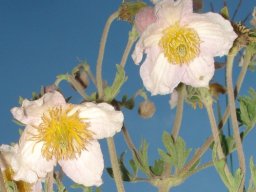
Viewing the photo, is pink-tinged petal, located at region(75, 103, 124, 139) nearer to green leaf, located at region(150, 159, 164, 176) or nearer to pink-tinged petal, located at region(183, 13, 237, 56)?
green leaf, located at region(150, 159, 164, 176)

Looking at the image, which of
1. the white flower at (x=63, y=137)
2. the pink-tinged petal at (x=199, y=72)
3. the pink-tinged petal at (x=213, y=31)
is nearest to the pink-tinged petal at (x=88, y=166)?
the white flower at (x=63, y=137)

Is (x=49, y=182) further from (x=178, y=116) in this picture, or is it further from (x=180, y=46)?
(x=180, y=46)

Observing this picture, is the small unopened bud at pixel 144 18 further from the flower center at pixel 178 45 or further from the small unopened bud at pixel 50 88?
the small unopened bud at pixel 50 88

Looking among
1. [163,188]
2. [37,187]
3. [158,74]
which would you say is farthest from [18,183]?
[158,74]

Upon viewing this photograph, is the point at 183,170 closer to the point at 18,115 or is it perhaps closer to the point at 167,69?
the point at 167,69

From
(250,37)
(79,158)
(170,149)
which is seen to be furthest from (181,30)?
(79,158)

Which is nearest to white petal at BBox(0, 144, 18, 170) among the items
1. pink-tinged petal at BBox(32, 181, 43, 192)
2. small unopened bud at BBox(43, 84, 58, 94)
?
pink-tinged petal at BBox(32, 181, 43, 192)
